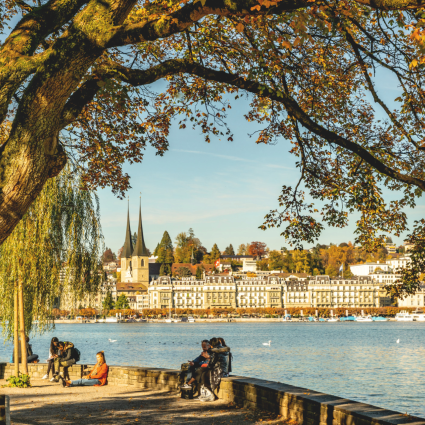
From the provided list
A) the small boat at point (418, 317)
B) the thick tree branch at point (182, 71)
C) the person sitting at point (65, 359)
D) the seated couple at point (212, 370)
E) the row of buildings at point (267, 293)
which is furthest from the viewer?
the row of buildings at point (267, 293)

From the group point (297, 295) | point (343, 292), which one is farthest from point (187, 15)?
point (343, 292)

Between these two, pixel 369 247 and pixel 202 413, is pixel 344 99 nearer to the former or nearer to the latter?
pixel 369 247

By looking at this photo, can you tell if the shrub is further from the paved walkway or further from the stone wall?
the stone wall

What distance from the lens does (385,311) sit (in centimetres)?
16950

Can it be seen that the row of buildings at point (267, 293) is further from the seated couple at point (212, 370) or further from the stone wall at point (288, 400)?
the seated couple at point (212, 370)

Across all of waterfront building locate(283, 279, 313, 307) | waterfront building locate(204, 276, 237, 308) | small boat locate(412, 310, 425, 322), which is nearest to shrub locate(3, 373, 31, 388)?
small boat locate(412, 310, 425, 322)

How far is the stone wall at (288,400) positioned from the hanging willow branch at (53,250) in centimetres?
275

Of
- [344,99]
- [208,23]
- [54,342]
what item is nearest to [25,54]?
[208,23]

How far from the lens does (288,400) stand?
8.77 metres

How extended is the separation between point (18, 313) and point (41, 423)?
562 cm

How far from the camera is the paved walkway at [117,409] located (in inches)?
356

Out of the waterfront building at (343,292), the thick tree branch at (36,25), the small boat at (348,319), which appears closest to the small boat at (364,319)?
the small boat at (348,319)

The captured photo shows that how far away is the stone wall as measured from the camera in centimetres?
718

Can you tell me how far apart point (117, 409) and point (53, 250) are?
16.2 ft
